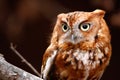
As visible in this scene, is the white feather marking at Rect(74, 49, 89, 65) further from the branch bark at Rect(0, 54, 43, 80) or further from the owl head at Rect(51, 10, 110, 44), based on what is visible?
the branch bark at Rect(0, 54, 43, 80)

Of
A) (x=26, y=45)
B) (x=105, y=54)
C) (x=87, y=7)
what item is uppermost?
A: (x=105, y=54)

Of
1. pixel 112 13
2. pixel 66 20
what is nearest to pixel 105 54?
pixel 66 20

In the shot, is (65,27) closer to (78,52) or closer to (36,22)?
(78,52)

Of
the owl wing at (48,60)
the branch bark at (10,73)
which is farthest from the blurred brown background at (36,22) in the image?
the branch bark at (10,73)

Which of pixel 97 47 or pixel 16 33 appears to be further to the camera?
pixel 16 33

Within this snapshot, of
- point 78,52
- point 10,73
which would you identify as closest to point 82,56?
point 78,52

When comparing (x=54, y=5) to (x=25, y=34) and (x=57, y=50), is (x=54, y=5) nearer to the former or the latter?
(x=25, y=34)

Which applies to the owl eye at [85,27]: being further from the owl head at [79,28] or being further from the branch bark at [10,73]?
the branch bark at [10,73]

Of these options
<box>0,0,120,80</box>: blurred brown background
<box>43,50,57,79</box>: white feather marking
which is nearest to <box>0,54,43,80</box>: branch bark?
A: <box>43,50,57,79</box>: white feather marking
